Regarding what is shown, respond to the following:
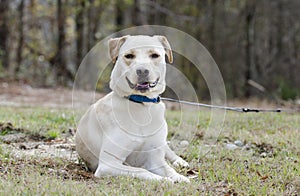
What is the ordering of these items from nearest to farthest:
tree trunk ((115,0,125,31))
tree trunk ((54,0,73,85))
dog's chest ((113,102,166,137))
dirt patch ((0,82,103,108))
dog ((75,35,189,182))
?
1. dog ((75,35,189,182))
2. dog's chest ((113,102,166,137))
3. dirt patch ((0,82,103,108))
4. tree trunk ((54,0,73,85))
5. tree trunk ((115,0,125,31))

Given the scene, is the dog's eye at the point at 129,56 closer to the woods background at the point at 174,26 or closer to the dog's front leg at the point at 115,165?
the dog's front leg at the point at 115,165

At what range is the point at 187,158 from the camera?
16.3 ft

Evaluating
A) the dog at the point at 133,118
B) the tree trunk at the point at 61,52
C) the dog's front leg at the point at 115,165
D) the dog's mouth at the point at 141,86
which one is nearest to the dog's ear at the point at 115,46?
the dog at the point at 133,118

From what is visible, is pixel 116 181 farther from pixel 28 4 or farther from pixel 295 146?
pixel 28 4

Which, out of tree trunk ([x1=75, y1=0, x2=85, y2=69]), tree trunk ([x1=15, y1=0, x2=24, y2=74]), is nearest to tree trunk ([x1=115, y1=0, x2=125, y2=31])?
tree trunk ([x1=75, y1=0, x2=85, y2=69])

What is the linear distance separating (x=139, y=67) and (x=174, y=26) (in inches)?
716

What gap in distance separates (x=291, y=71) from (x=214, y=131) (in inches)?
622

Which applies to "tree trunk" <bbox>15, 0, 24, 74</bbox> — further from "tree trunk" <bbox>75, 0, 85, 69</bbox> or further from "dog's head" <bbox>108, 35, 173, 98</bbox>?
"dog's head" <bbox>108, 35, 173, 98</bbox>

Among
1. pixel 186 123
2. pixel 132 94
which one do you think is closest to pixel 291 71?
pixel 186 123

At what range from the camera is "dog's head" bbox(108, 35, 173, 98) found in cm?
389

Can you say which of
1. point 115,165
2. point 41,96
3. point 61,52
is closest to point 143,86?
point 115,165

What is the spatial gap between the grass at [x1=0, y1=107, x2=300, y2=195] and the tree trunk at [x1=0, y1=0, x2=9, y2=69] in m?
12.0

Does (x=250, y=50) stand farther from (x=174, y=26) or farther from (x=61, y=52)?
(x=61, y=52)

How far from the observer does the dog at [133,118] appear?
12.8 feet
